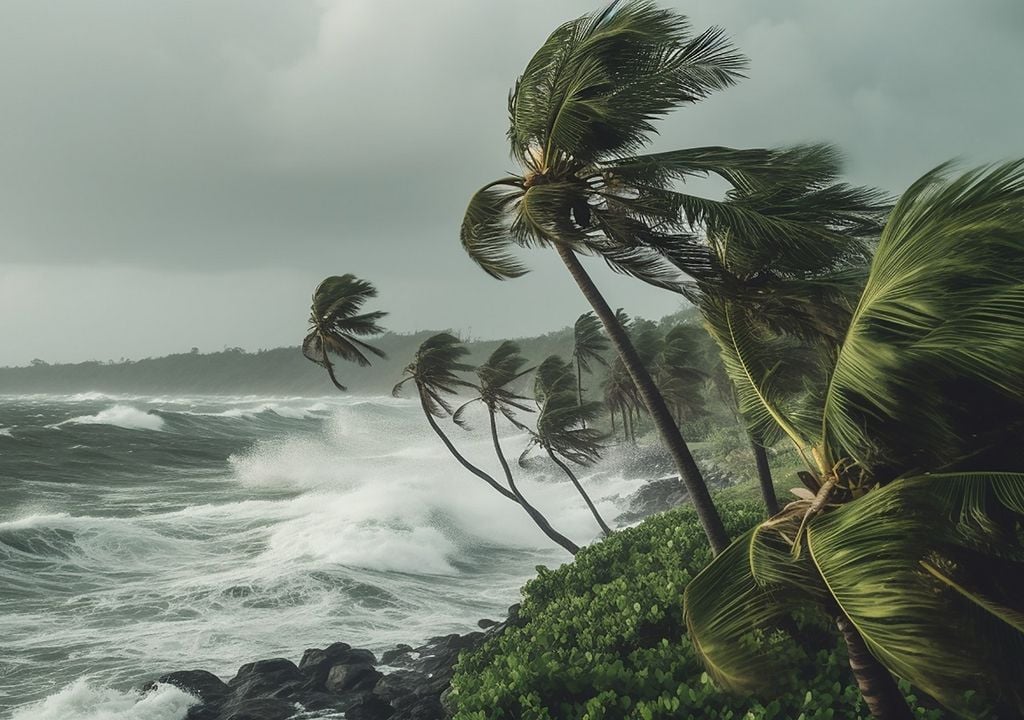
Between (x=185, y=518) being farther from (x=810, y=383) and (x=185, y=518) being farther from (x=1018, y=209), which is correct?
(x=1018, y=209)

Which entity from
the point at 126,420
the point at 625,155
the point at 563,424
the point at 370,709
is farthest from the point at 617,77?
the point at 126,420

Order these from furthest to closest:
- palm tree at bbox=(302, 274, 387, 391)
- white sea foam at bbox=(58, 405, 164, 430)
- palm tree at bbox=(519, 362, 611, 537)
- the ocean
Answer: white sea foam at bbox=(58, 405, 164, 430) < palm tree at bbox=(519, 362, 611, 537) < palm tree at bbox=(302, 274, 387, 391) < the ocean

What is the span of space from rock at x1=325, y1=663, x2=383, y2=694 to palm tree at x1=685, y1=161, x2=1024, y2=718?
9115 millimetres

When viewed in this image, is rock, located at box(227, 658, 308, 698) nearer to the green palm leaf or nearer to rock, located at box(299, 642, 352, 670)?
rock, located at box(299, 642, 352, 670)

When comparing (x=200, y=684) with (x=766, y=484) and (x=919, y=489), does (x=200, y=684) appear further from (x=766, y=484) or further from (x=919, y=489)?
(x=919, y=489)

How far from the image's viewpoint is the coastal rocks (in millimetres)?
10961

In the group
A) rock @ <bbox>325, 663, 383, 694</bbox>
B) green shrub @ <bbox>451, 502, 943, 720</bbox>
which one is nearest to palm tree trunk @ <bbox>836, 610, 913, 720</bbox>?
green shrub @ <bbox>451, 502, 943, 720</bbox>

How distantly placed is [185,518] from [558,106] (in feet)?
83.7

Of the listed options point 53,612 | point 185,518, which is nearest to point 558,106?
point 53,612

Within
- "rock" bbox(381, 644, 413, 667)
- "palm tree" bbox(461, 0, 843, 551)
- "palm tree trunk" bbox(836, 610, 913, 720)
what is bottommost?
"rock" bbox(381, 644, 413, 667)

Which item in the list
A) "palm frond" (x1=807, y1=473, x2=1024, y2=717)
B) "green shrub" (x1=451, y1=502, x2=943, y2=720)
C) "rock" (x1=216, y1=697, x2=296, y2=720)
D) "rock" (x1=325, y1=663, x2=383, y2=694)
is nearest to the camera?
"palm frond" (x1=807, y1=473, x2=1024, y2=717)

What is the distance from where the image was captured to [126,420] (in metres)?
63.2

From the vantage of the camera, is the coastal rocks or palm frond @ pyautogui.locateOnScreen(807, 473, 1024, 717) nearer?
palm frond @ pyautogui.locateOnScreen(807, 473, 1024, 717)

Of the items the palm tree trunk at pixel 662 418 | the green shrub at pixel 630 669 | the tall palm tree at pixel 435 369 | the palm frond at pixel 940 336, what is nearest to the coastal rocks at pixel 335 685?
the green shrub at pixel 630 669
